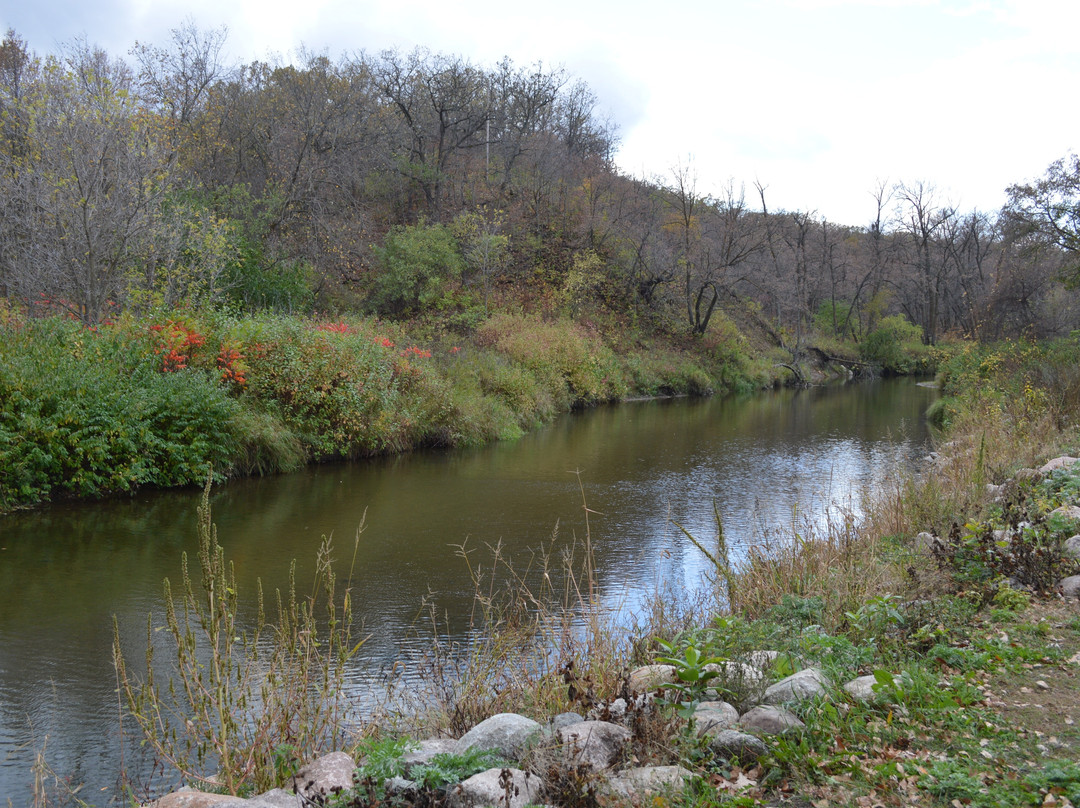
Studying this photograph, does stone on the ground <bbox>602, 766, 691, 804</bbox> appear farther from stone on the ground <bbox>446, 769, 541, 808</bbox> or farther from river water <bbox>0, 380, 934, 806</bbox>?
river water <bbox>0, 380, 934, 806</bbox>

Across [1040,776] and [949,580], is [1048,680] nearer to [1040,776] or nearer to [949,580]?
[1040,776]

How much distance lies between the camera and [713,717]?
145 inches

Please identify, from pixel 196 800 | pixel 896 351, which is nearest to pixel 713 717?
pixel 196 800

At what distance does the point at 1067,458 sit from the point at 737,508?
13.8 ft

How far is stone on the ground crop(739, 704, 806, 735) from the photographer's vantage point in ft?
11.2

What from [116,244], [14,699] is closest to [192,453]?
[116,244]

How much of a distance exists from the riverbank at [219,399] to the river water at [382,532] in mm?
504

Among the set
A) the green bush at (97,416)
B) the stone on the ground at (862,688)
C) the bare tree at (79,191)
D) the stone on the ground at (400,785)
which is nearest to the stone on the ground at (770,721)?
the stone on the ground at (862,688)

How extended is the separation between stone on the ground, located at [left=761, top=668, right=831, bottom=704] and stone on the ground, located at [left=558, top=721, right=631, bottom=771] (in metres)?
0.79

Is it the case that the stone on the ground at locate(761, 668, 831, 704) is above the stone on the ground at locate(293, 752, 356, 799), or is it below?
above

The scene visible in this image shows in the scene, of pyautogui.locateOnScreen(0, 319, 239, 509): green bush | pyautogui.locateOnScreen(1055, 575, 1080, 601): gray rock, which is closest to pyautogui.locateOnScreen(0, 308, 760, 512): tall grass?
pyautogui.locateOnScreen(0, 319, 239, 509): green bush

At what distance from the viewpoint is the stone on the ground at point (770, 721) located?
3416 mm

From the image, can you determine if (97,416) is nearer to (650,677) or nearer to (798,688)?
(650,677)

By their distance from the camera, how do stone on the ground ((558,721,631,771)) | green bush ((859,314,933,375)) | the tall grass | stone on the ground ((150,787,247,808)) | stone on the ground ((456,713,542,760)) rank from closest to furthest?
1. stone on the ground ((150,787,247,808))
2. stone on the ground ((558,721,631,771))
3. stone on the ground ((456,713,542,760))
4. the tall grass
5. green bush ((859,314,933,375))
